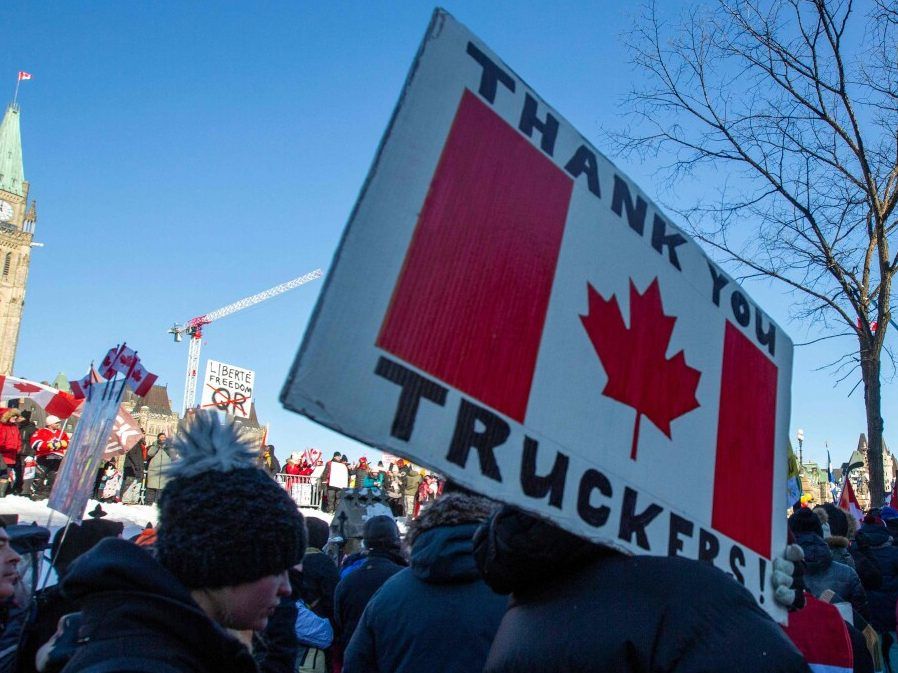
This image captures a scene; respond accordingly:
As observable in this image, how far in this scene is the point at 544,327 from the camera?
1584mm

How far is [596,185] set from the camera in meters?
1.83

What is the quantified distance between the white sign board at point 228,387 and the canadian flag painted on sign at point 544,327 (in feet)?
48.2

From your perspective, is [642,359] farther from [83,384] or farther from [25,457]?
[25,457]

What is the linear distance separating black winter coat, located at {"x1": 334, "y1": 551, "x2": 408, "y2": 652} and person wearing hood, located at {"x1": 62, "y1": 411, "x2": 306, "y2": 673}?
120 inches

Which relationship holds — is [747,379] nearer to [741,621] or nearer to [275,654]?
[741,621]

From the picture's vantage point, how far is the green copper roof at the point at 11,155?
123188 millimetres

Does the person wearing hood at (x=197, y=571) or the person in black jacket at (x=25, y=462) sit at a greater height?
the person in black jacket at (x=25, y=462)

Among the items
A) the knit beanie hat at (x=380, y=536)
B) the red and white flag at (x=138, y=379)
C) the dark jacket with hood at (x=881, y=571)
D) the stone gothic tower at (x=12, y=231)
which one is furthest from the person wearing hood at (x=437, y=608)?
the stone gothic tower at (x=12, y=231)

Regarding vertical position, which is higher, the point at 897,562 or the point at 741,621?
the point at 897,562

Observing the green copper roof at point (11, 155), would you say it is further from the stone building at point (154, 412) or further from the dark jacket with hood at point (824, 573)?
the dark jacket with hood at point (824, 573)

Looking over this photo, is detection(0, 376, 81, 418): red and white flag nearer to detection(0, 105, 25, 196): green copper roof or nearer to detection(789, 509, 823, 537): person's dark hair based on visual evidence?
detection(789, 509, 823, 537): person's dark hair

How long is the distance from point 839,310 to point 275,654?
373 inches

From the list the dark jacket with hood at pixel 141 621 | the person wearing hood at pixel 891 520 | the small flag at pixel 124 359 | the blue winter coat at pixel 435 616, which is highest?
the person wearing hood at pixel 891 520

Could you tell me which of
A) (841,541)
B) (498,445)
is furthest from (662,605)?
(841,541)
